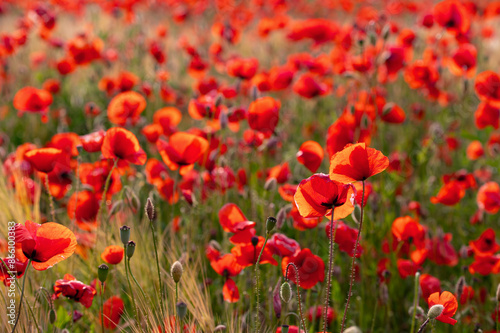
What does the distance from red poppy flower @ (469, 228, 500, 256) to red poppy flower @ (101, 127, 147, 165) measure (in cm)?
128

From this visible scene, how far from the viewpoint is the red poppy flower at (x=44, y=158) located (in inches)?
64.6

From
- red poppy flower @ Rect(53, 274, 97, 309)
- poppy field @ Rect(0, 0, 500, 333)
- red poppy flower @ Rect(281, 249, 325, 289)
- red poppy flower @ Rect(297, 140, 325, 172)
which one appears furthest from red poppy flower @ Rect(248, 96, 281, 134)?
red poppy flower @ Rect(53, 274, 97, 309)

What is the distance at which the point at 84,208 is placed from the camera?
181 centimetres

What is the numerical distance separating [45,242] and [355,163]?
740 mm

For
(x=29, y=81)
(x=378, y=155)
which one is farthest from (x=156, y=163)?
(x=29, y=81)

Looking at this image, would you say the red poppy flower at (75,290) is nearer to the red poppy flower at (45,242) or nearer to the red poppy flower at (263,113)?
the red poppy flower at (45,242)

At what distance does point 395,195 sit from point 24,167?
1.86 metres

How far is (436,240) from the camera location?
75.3 inches

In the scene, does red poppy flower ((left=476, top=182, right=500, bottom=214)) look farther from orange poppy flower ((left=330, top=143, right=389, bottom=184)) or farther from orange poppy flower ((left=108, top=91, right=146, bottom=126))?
orange poppy flower ((left=108, top=91, right=146, bottom=126))

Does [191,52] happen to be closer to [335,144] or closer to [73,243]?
[335,144]

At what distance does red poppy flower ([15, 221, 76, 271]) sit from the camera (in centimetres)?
113

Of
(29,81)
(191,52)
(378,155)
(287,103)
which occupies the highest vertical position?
(378,155)

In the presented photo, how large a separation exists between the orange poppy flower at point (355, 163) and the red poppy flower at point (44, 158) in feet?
3.28

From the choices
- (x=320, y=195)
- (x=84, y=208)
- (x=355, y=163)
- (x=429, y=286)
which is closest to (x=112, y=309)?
(x=84, y=208)
